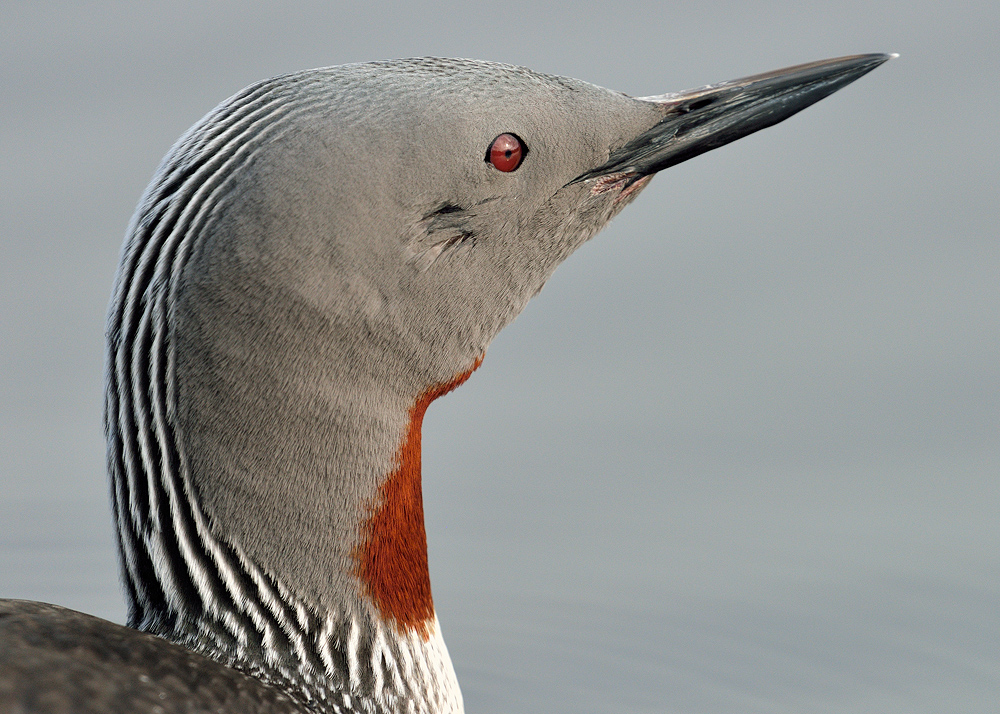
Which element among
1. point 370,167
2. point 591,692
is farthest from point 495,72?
point 591,692

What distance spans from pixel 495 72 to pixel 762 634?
3.25 metres

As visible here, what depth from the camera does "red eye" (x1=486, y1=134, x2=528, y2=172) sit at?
3557 millimetres

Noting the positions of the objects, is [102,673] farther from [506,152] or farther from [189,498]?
[506,152]

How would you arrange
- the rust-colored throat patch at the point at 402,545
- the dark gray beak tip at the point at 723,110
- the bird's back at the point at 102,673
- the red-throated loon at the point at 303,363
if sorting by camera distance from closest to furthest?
1. the bird's back at the point at 102,673
2. the red-throated loon at the point at 303,363
3. the rust-colored throat patch at the point at 402,545
4. the dark gray beak tip at the point at 723,110

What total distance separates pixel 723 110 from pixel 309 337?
1507 millimetres

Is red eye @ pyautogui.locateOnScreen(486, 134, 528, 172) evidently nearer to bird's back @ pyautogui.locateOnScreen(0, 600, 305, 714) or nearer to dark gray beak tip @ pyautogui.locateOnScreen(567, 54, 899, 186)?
dark gray beak tip @ pyautogui.locateOnScreen(567, 54, 899, 186)

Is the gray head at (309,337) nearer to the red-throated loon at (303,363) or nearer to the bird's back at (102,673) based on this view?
the red-throated loon at (303,363)

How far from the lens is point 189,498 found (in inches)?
135

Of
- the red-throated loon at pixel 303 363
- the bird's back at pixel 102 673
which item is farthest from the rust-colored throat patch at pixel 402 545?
the bird's back at pixel 102 673

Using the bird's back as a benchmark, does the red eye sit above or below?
above

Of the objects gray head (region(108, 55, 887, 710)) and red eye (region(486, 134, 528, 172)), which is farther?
red eye (region(486, 134, 528, 172))

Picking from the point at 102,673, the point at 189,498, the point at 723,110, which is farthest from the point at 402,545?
the point at 723,110

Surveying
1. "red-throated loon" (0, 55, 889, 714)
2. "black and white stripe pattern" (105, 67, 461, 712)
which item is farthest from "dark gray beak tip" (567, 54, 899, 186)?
"black and white stripe pattern" (105, 67, 461, 712)

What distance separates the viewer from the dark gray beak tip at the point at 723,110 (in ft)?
12.8
